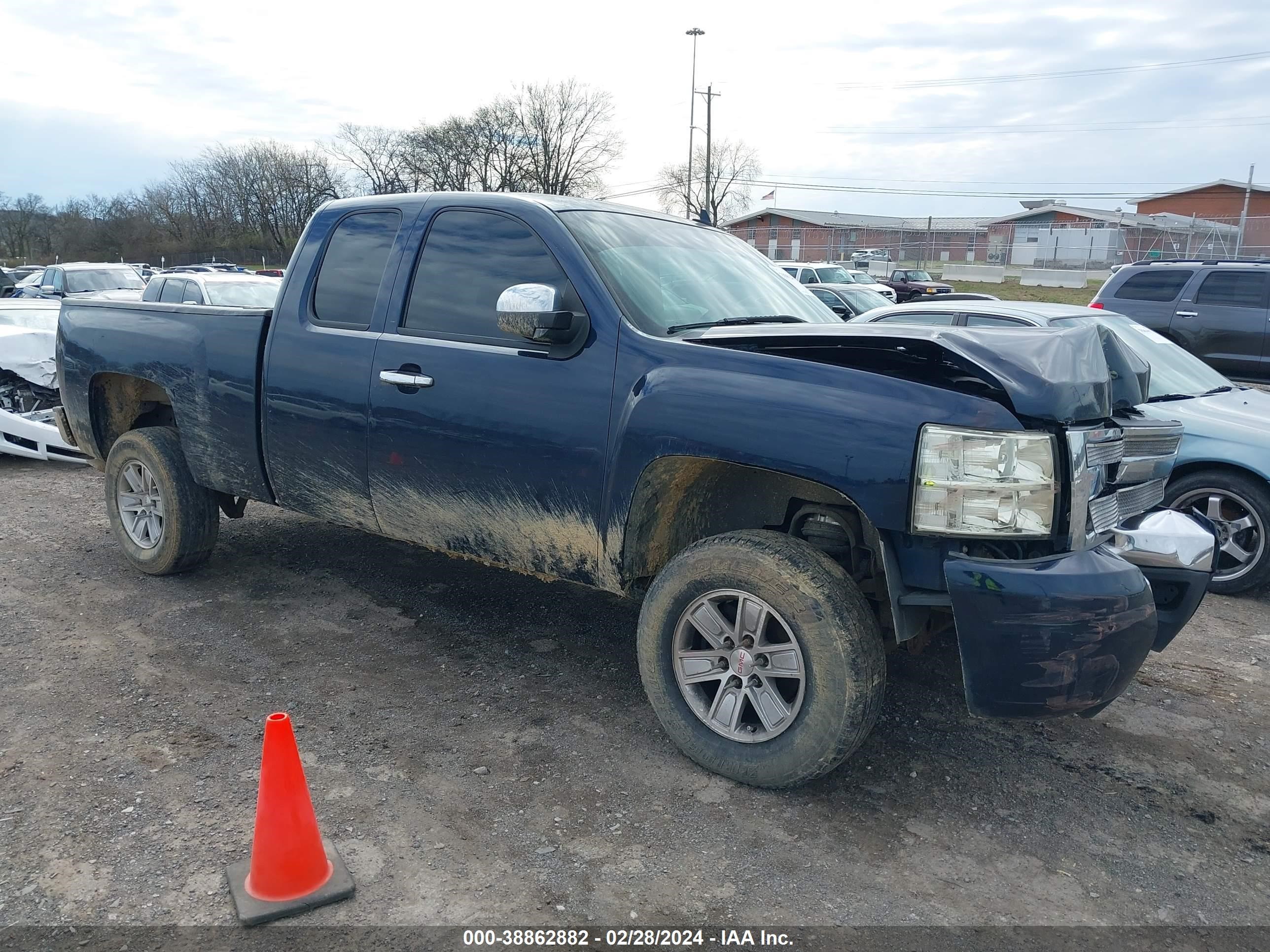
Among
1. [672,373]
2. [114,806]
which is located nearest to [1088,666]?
[672,373]

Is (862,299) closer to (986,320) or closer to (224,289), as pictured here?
(986,320)

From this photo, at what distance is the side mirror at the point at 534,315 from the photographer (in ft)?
11.2


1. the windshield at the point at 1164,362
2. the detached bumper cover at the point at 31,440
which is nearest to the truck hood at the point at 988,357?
the windshield at the point at 1164,362

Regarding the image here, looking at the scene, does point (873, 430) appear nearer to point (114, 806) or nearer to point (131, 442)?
point (114, 806)

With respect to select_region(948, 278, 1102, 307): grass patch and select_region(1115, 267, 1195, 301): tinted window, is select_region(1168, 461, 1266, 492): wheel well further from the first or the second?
select_region(948, 278, 1102, 307): grass patch

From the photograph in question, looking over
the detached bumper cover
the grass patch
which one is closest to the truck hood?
the detached bumper cover

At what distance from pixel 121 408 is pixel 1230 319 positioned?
11456mm

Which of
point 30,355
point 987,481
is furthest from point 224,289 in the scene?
point 987,481

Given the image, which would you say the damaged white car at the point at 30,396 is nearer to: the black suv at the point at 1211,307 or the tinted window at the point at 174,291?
the tinted window at the point at 174,291

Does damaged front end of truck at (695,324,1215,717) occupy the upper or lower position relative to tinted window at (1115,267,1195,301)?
lower

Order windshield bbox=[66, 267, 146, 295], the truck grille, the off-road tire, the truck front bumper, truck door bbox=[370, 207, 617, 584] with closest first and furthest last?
the truck front bumper
the truck grille
truck door bbox=[370, 207, 617, 584]
the off-road tire
windshield bbox=[66, 267, 146, 295]

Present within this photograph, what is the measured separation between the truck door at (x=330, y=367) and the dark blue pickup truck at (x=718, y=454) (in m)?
0.01

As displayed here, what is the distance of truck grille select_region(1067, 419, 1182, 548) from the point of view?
284cm

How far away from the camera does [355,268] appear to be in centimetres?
441
